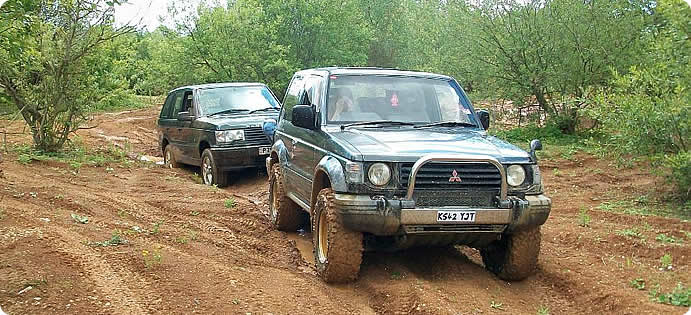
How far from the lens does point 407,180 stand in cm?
547

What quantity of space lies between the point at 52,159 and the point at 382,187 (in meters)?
8.90

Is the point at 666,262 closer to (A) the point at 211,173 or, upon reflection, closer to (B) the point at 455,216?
(B) the point at 455,216

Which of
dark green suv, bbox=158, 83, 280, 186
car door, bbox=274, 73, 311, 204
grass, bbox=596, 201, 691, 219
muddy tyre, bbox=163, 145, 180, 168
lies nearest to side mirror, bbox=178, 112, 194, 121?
dark green suv, bbox=158, 83, 280, 186

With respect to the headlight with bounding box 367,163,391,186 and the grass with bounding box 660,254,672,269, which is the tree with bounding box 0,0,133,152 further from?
the grass with bounding box 660,254,672,269

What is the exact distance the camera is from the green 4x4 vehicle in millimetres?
5438

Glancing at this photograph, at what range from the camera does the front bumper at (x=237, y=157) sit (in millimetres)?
11008

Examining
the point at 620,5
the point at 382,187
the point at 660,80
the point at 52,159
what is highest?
the point at 620,5

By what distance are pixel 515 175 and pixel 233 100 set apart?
742cm

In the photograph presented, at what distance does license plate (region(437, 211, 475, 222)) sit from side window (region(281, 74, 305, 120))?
9.74ft

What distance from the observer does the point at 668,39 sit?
8.27 meters

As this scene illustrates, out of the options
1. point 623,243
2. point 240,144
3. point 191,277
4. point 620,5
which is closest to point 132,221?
point 191,277

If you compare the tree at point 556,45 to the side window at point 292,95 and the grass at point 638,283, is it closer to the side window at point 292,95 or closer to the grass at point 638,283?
the side window at point 292,95

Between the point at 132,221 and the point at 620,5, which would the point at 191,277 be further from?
the point at 620,5

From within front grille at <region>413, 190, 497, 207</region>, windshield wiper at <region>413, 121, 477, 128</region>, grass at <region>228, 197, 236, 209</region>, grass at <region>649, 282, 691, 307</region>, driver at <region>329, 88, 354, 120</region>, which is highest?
driver at <region>329, 88, 354, 120</region>
